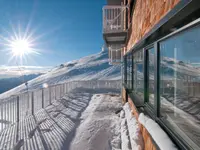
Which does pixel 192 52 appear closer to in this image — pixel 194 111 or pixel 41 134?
pixel 194 111

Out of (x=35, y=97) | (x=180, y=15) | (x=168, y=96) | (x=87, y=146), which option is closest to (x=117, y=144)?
(x=87, y=146)

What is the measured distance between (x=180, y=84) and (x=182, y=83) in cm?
4

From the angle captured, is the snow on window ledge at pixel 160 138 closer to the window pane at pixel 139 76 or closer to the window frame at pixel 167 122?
the window frame at pixel 167 122

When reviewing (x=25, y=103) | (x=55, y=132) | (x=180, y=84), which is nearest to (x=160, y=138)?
(x=180, y=84)

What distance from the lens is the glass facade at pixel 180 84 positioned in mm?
954

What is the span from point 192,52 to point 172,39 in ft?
0.93

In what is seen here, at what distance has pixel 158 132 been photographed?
1.28 metres

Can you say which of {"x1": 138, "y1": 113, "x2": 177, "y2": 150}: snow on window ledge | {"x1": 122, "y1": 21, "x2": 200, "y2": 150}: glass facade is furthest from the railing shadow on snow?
{"x1": 122, "y1": 21, "x2": 200, "y2": 150}: glass facade

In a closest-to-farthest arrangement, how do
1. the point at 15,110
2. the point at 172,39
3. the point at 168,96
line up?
the point at 172,39 < the point at 168,96 < the point at 15,110

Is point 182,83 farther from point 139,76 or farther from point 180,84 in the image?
point 139,76

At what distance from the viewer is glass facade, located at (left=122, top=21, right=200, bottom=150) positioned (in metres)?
0.95

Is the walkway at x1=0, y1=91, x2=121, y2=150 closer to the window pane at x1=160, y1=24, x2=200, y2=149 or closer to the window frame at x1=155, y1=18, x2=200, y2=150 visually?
the window frame at x1=155, y1=18, x2=200, y2=150

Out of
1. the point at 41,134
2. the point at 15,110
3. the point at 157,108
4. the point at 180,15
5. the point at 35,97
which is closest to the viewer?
the point at 180,15

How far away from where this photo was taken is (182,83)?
120 cm
